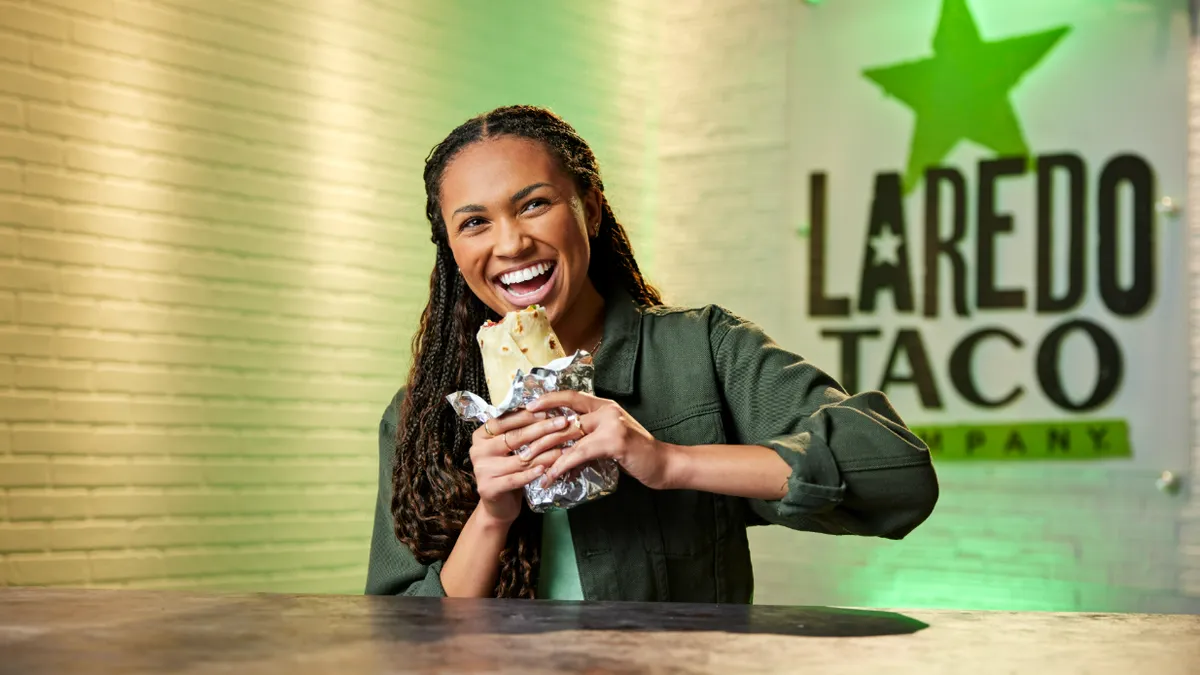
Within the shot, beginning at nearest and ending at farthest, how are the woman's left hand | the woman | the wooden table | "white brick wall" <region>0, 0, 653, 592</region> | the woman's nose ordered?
the wooden table < the woman's left hand < the woman < the woman's nose < "white brick wall" <region>0, 0, 653, 592</region>

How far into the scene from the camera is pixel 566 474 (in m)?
1.58

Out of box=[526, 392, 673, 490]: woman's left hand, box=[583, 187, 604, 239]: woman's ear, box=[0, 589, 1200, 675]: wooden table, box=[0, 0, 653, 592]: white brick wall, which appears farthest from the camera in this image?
box=[0, 0, 653, 592]: white brick wall

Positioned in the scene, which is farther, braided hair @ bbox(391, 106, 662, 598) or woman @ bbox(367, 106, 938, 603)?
braided hair @ bbox(391, 106, 662, 598)

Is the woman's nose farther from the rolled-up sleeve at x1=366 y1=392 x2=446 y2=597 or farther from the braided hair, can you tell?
the rolled-up sleeve at x1=366 y1=392 x2=446 y2=597

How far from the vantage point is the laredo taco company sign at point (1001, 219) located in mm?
5172

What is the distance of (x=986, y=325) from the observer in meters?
5.48

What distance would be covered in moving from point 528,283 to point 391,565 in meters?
0.46

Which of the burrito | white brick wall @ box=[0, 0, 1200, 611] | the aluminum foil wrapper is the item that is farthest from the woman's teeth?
white brick wall @ box=[0, 0, 1200, 611]

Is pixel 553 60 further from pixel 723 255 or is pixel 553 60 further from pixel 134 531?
pixel 134 531

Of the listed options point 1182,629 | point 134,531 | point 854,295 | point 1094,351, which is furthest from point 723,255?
point 1182,629

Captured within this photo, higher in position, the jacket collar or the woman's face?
the woman's face

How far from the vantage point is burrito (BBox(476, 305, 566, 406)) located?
170cm

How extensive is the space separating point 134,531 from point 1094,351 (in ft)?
12.1

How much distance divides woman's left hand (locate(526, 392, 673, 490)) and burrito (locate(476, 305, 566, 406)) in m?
0.14
